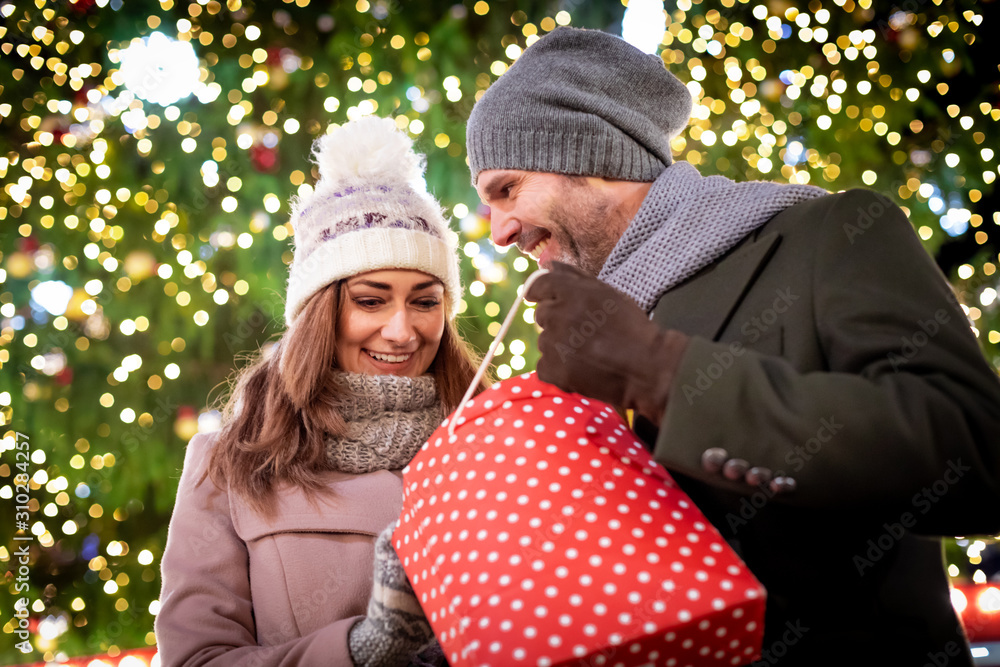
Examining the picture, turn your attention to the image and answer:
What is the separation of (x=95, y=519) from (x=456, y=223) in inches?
A: 73.5

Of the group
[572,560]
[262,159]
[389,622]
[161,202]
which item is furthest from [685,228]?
[161,202]

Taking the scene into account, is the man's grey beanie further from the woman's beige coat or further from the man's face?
the woman's beige coat

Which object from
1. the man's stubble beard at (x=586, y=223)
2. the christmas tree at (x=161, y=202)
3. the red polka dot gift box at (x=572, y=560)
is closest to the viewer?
the red polka dot gift box at (x=572, y=560)

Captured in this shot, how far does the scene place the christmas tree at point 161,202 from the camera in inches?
111

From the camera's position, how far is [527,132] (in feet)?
4.70

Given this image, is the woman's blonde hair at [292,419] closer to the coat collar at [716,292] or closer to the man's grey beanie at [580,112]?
the man's grey beanie at [580,112]

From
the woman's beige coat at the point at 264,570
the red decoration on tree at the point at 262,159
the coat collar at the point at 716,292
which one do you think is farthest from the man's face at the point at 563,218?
the red decoration on tree at the point at 262,159

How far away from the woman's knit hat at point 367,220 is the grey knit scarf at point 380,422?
27 cm

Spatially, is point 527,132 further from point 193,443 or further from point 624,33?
point 624,33

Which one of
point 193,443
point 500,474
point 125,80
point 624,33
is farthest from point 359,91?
point 500,474

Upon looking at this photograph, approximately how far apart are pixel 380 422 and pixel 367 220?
51cm

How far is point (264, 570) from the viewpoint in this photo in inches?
62.3

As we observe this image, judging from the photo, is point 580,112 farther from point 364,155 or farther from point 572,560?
point 572,560

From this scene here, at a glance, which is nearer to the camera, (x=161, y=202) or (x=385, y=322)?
(x=385, y=322)
